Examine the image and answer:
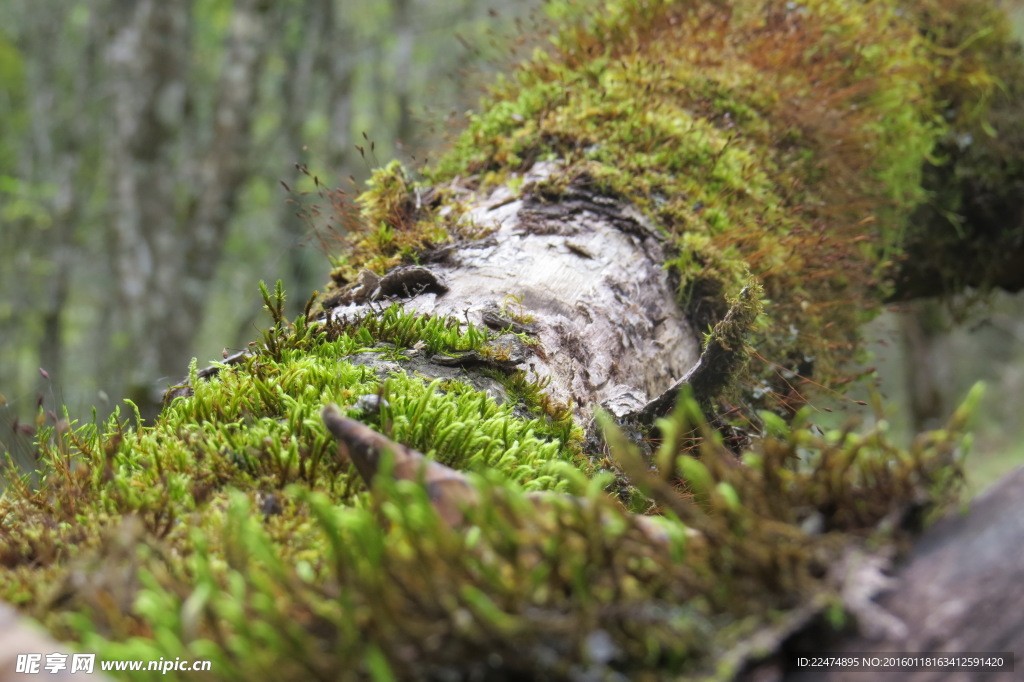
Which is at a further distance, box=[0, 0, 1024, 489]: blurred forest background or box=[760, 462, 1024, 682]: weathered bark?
box=[0, 0, 1024, 489]: blurred forest background

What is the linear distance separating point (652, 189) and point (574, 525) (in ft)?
7.56

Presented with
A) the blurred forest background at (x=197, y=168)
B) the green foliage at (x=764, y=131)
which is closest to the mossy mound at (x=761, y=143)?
the green foliage at (x=764, y=131)

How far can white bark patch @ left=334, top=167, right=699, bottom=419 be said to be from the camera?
241cm

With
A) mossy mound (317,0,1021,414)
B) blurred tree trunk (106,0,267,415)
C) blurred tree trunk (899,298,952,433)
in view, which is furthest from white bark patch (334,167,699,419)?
blurred tree trunk (899,298,952,433)

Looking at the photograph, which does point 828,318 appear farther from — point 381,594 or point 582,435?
point 381,594

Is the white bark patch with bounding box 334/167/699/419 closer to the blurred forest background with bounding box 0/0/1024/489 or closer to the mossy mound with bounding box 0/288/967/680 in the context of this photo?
the blurred forest background with bounding box 0/0/1024/489

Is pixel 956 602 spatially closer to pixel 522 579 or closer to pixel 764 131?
pixel 522 579

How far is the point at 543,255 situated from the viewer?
8.92 ft

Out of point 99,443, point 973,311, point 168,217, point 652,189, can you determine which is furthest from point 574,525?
point 168,217

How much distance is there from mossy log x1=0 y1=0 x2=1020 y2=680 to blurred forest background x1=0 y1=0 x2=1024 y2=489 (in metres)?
0.49

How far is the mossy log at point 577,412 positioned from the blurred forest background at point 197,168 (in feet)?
1.62

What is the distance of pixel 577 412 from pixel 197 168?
26.9ft

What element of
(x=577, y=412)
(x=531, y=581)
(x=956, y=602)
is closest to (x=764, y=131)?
(x=577, y=412)

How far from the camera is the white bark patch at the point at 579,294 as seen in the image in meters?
2.41
